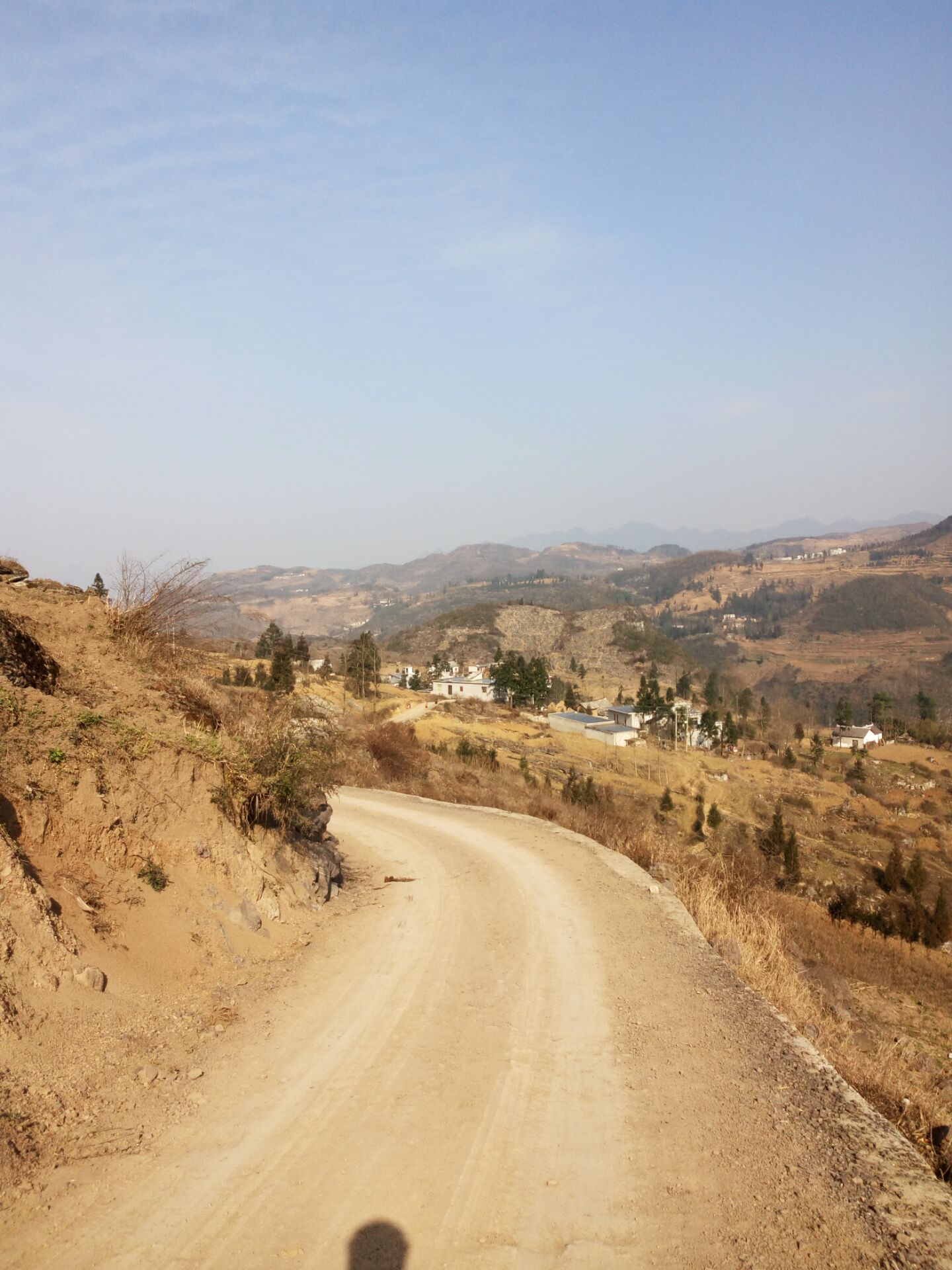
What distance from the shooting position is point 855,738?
98000 millimetres

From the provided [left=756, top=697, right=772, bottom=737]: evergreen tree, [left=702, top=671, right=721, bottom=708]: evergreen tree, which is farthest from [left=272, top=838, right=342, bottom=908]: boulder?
[left=702, top=671, right=721, bottom=708]: evergreen tree

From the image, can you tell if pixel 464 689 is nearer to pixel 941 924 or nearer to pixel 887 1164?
pixel 941 924

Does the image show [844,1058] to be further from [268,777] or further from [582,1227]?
[268,777]

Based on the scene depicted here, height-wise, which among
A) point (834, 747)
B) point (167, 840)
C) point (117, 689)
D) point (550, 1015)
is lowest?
point (834, 747)

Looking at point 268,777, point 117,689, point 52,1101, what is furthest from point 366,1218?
point 117,689

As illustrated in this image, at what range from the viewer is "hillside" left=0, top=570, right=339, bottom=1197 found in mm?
4965

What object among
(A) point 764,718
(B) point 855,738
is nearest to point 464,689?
(A) point 764,718

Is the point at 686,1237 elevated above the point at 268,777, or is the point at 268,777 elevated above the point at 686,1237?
the point at 268,777

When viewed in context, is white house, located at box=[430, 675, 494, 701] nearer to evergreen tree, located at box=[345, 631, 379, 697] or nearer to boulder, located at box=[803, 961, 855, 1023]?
evergreen tree, located at box=[345, 631, 379, 697]

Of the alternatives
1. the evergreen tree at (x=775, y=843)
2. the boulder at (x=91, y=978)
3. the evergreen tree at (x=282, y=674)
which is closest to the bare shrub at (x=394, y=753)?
the evergreen tree at (x=282, y=674)

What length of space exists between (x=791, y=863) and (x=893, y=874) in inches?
266

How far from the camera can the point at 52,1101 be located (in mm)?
4688

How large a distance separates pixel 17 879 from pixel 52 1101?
177cm

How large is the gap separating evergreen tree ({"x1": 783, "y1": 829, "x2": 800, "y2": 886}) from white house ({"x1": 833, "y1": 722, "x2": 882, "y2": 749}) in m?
63.8
